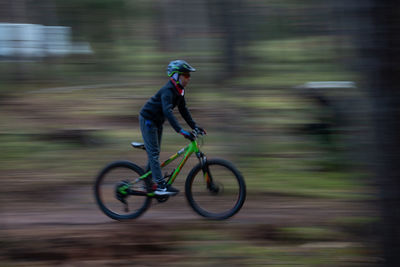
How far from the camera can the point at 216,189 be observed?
250 inches

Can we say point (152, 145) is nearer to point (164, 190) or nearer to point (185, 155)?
point (185, 155)

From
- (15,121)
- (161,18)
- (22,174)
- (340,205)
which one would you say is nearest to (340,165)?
(340,205)

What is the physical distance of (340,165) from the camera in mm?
8930

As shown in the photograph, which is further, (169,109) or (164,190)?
(164,190)

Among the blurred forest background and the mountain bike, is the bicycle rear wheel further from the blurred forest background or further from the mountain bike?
the blurred forest background

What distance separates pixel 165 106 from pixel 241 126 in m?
3.41

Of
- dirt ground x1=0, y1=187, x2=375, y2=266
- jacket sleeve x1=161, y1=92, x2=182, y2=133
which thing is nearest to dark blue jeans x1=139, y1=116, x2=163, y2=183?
jacket sleeve x1=161, y1=92, x2=182, y2=133

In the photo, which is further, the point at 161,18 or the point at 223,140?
the point at 161,18

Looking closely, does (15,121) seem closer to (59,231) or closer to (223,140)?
(223,140)

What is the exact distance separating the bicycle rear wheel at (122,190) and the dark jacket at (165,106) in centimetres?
72

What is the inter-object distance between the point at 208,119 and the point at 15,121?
178 inches

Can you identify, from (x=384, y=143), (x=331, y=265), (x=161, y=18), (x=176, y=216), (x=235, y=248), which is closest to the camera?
(x=384, y=143)

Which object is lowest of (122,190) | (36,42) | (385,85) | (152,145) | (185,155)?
(122,190)

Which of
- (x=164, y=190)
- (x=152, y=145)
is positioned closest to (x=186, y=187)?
(x=164, y=190)
